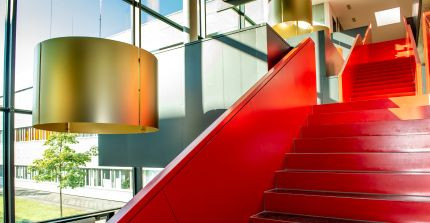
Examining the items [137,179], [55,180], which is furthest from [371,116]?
[137,179]

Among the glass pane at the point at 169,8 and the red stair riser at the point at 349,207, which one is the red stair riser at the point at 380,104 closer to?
the red stair riser at the point at 349,207

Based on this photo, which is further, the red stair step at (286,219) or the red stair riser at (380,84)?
the red stair riser at (380,84)

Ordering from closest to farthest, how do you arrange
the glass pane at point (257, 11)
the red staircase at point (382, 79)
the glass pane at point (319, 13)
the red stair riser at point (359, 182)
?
the red stair riser at point (359, 182)
the red staircase at point (382, 79)
the glass pane at point (257, 11)
the glass pane at point (319, 13)

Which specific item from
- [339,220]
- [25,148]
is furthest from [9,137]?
[339,220]

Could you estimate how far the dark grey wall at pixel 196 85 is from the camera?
549 centimetres

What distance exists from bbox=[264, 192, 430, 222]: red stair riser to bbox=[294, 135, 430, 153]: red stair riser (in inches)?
35.3

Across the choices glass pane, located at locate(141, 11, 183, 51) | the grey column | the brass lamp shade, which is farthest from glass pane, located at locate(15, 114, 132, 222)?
the grey column

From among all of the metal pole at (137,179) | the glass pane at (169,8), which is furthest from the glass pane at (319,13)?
the metal pole at (137,179)

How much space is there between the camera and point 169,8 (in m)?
8.48

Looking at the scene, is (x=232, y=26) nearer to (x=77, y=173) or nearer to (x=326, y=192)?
(x=77, y=173)

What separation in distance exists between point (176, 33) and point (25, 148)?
4.63 m

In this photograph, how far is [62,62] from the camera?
2740mm

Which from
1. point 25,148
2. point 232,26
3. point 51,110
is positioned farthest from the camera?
point 232,26

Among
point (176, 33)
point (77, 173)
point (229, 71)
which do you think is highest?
point (176, 33)
